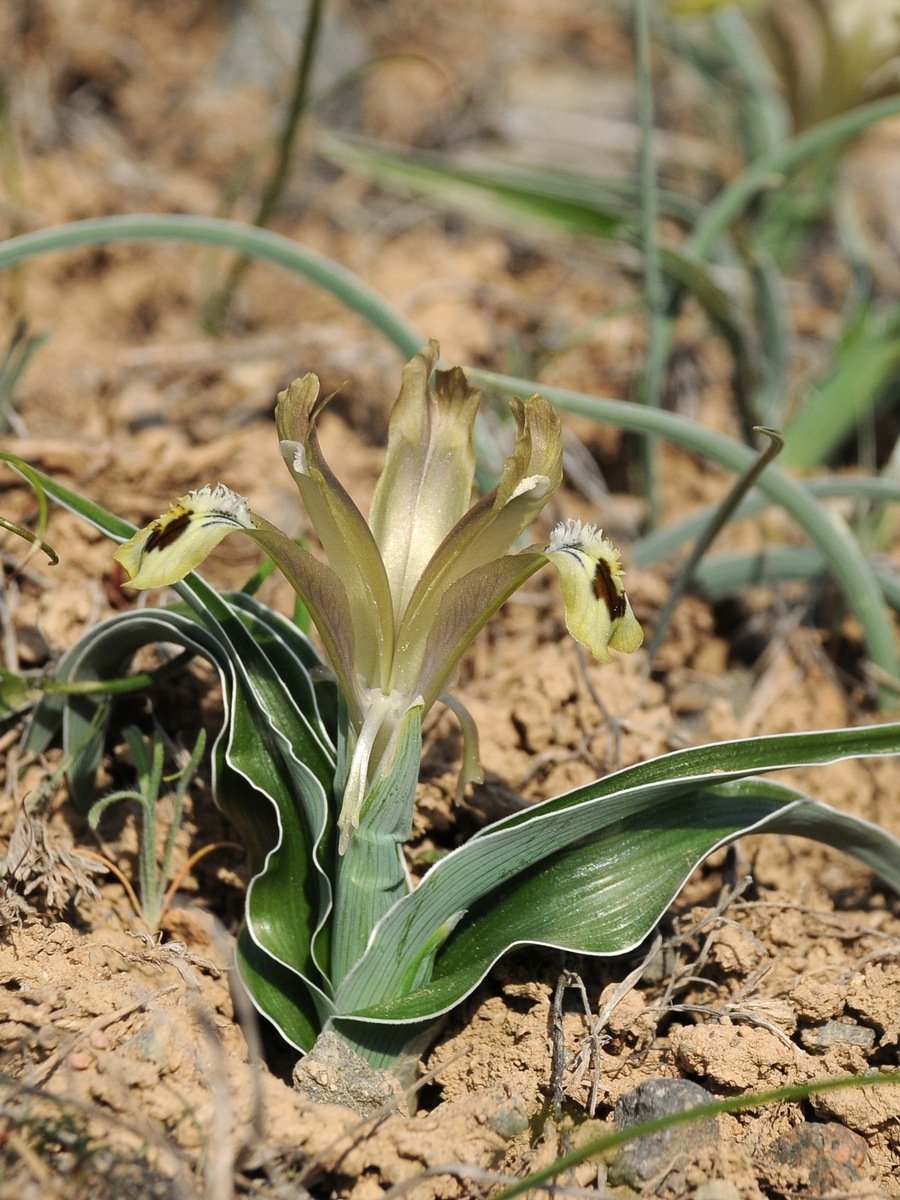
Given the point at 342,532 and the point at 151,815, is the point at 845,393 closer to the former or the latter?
the point at 342,532

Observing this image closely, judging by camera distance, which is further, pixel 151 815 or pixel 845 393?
pixel 845 393

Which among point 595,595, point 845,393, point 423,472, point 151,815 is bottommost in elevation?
point 151,815

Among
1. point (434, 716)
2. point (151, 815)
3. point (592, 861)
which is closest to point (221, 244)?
point (434, 716)

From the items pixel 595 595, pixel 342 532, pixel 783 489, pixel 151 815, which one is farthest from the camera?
pixel 783 489

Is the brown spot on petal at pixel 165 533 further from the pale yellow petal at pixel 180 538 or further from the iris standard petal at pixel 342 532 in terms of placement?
the iris standard petal at pixel 342 532

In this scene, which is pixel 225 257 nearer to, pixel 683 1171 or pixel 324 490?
pixel 324 490

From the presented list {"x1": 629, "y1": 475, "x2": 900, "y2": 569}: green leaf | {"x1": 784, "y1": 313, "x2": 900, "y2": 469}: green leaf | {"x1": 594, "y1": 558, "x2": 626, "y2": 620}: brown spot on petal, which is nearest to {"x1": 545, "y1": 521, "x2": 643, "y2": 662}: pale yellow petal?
{"x1": 594, "y1": 558, "x2": 626, "y2": 620}: brown spot on petal

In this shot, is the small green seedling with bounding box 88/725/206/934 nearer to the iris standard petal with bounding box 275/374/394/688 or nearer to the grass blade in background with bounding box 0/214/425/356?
the iris standard petal with bounding box 275/374/394/688

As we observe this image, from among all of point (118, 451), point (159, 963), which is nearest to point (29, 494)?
point (118, 451)
